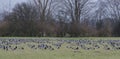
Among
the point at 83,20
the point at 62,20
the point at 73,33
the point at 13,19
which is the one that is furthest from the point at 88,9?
the point at 13,19

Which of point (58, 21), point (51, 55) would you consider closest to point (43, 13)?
point (58, 21)

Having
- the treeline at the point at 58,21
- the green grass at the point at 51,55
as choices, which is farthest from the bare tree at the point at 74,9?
the green grass at the point at 51,55

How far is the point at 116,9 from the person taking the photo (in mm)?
76688

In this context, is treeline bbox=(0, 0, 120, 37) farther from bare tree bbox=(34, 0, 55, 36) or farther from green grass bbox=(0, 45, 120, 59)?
green grass bbox=(0, 45, 120, 59)

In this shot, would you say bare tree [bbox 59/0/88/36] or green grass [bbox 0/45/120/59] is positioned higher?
bare tree [bbox 59/0/88/36]

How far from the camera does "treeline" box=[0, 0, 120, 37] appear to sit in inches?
2374

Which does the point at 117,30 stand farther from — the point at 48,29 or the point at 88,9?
the point at 48,29

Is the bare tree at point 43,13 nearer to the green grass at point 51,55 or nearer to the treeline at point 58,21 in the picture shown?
the treeline at point 58,21

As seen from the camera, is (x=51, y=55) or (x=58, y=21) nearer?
(x=51, y=55)

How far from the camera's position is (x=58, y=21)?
221 ft

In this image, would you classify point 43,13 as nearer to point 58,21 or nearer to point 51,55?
point 58,21

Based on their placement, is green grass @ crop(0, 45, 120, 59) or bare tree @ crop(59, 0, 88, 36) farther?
bare tree @ crop(59, 0, 88, 36)

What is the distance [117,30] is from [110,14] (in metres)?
13.1

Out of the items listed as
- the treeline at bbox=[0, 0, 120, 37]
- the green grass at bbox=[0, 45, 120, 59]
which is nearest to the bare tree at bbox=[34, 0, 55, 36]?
the treeline at bbox=[0, 0, 120, 37]
